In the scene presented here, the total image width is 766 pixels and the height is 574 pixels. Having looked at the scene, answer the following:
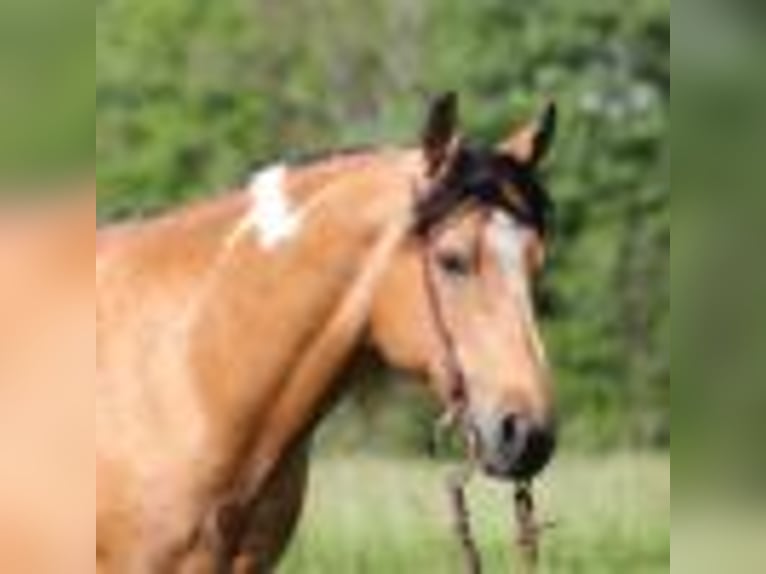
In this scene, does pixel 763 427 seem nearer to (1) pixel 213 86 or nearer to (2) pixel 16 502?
(2) pixel 16 502

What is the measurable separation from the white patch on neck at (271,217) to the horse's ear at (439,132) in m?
0.23

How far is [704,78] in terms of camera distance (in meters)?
1.27

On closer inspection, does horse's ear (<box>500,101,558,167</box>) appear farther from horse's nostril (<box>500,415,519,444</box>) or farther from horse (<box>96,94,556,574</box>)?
horse's nostril (<box>500,415,519,444</box>)

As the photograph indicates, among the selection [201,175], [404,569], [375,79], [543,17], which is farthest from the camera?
[375,79]

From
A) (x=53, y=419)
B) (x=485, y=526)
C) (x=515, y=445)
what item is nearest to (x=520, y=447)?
(x=515, y=445)

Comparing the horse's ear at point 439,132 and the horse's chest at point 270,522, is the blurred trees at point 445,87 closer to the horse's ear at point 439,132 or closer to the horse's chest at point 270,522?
the horse's ear at point 439,132

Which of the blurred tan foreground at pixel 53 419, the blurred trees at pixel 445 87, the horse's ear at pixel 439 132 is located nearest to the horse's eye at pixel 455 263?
the horse's ear at pixel 439 132

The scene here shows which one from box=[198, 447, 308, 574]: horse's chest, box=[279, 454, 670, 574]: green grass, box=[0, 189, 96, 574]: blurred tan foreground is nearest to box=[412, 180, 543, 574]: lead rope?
box=[198, 447, 308, 574]: horse's chest

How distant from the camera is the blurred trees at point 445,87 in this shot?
15.4 meters

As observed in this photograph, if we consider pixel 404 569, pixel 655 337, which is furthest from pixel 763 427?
pixel 655 337

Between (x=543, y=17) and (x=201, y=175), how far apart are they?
144 inches

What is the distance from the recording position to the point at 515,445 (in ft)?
10.4

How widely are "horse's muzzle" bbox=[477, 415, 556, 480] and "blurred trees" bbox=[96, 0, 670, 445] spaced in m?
10.0

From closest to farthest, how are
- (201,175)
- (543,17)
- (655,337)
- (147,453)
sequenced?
(147,453) → (655,337) → (201,175) → (543,17)
